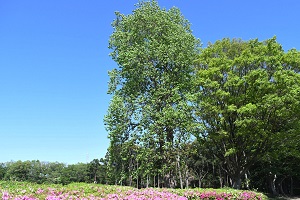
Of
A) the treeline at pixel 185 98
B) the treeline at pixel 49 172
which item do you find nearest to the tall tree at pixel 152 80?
the treeline at pixel 185 98

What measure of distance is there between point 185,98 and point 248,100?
160 inches

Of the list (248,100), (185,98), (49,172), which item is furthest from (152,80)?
(49,172)

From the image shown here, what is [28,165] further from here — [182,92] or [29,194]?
[29,194]

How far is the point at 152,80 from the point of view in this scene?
17.4m

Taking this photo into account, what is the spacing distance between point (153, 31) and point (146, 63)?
233 centimetres

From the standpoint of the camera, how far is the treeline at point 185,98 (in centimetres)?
1577

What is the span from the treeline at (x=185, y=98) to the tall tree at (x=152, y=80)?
6 cm

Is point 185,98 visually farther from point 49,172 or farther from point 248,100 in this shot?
point 49,172

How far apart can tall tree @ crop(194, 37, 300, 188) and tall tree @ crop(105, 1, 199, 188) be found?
1.59 metres

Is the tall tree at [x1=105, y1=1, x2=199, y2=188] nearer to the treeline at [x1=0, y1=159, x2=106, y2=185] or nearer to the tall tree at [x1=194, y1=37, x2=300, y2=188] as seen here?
the tall tree at [x1=194, y1=37, x2=300, y2=188]

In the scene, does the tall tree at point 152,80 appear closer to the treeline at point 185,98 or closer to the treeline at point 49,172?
the treeline at point 185,98

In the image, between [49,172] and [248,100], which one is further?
[49,172]

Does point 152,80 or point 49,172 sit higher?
point 152,80

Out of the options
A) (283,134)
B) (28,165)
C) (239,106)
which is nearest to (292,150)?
(283,134)
